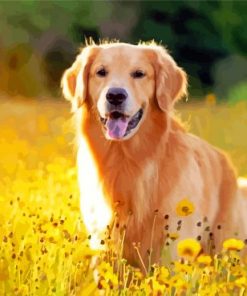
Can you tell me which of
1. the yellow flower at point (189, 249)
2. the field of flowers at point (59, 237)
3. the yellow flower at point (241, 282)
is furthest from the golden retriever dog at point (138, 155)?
the yellow flower at point (241, 282)

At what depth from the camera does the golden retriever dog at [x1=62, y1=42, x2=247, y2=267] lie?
217 inches

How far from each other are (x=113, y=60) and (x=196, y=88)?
1306cm

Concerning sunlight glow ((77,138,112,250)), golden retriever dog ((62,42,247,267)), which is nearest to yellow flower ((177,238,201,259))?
golden retriever dog ((62,42,247,267))

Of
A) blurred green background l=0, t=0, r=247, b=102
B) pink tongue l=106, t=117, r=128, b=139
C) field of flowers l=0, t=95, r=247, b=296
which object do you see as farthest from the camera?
blurred green background l=0, t=0, r=247, b=102

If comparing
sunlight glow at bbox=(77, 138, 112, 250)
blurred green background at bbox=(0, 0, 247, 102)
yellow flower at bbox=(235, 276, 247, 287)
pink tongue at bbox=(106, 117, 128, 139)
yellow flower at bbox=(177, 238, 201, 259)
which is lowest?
yellow flower at bbox=(235, 276, 247, 287)

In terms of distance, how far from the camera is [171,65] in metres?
5.90

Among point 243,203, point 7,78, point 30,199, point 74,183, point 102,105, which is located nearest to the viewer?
point 102,105

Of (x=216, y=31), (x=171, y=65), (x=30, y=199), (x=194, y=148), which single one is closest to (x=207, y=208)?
(x=194, y=148)

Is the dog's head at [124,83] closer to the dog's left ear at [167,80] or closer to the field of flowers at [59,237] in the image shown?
the dog's left ear at [167,80]

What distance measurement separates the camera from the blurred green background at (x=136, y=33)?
731 inches

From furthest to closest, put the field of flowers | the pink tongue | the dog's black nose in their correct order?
the pink tongue, the dog's black nose, the field of flowers

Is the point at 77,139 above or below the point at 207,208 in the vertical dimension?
above

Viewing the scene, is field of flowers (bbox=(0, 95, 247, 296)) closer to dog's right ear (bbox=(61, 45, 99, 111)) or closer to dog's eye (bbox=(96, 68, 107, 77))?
dog's right ear (bbox=(61, 45, 99, 111))

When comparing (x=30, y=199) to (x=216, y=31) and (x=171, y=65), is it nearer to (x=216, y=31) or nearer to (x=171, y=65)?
(x=171, y=65)
